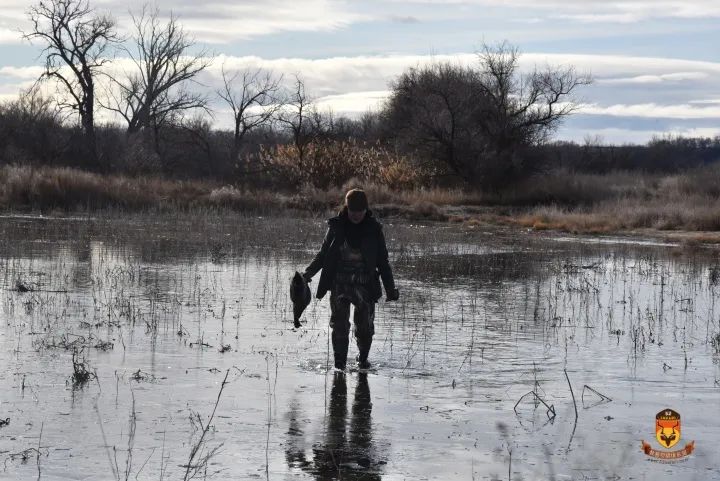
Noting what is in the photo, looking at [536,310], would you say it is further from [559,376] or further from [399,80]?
[399,80]

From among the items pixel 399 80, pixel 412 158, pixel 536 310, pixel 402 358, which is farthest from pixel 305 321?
pixel 399 80

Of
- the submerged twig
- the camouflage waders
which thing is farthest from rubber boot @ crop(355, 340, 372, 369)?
the submerged twig

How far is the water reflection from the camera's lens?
24.0 ft

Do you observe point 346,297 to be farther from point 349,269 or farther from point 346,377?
point 346,377

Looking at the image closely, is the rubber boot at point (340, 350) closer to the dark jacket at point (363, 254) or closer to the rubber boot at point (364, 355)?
the rubber boot at point (364, 355)

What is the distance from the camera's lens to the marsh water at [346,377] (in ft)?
25.1

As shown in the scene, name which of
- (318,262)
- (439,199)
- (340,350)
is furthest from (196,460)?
(439,199)

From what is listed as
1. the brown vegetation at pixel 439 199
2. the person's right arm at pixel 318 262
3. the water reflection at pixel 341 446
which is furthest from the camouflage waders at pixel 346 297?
the brown vegetation at pixel 439 199

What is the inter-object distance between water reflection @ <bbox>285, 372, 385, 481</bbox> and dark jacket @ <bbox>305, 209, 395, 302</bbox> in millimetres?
1533

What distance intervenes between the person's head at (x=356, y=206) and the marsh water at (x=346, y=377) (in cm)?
154

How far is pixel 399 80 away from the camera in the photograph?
76062mm

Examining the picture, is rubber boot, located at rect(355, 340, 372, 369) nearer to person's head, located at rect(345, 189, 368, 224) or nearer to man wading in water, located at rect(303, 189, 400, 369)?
man wading in water, located at rect(303, 189, 400, 369)

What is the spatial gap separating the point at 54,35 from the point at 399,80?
2428 cm

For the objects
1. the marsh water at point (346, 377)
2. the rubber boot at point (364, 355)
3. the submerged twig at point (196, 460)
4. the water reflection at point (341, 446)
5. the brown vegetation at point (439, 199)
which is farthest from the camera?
the brown vegetation at point (439, 199)
